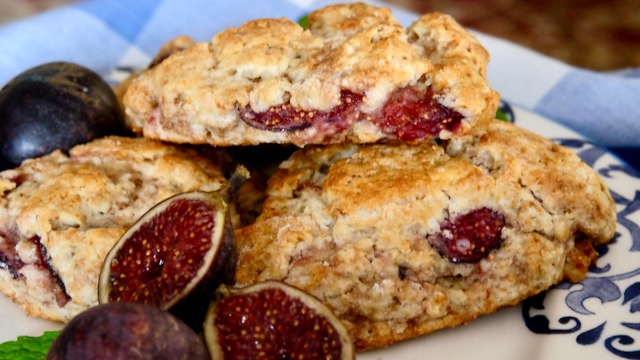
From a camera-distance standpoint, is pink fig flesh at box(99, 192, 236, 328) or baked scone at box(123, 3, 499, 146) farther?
baked scone at box(123, 3, 499, 146)

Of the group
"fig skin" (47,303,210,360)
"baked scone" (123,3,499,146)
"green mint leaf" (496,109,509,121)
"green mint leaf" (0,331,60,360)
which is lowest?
"green mint leaf" (496,109,509,121)

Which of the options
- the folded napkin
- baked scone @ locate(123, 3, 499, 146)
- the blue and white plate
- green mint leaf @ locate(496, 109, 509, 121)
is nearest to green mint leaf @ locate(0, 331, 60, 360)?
the blue and white plate

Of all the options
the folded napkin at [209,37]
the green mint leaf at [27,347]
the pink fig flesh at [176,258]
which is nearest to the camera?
the pink fig flesh at [176,258]

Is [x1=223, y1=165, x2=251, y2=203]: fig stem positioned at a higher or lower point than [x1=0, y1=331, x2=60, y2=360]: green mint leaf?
higher

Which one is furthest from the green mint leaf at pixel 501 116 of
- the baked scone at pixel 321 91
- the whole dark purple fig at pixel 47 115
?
the whole dark purple fig at pixel 47 115

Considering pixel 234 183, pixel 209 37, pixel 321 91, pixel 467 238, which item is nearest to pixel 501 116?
pixel 467 238

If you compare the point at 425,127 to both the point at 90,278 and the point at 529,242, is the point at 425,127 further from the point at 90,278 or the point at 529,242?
the point at 90,278

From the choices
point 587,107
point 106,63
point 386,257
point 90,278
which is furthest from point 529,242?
point 106,63

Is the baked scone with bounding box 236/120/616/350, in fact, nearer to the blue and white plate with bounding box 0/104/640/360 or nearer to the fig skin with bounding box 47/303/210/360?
the blue and white plate with bounding box 0/104/640/360

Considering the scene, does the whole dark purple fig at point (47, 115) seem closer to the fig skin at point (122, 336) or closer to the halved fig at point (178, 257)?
the halved fig at point (178, 257)
